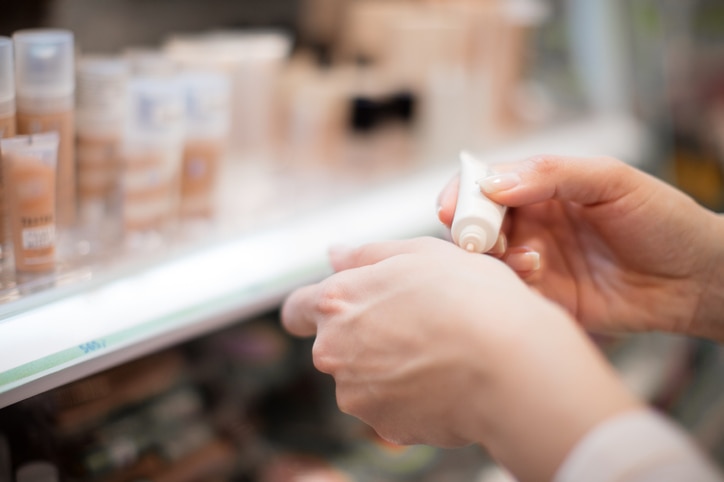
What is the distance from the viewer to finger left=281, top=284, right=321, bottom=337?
1.80ft

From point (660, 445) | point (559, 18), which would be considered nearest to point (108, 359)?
point (660, 445)

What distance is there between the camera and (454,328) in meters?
0.43

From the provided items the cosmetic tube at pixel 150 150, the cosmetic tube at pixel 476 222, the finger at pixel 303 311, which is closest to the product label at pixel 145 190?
the cosmetic tube at pixel 150 150

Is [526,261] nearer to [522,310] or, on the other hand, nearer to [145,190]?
[522,310]

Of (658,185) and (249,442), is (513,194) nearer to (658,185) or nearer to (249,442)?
(658,185)

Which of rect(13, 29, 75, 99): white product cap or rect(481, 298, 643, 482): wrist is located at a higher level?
rect(13, 29, 75, 99): white product cap

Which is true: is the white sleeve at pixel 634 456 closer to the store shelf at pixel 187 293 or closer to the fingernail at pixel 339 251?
the fingernail at pixel 339 251

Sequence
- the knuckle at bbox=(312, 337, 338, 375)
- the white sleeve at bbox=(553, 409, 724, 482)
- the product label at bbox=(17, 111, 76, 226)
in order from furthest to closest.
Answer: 1. the product label at bbox=(17, 111, 76, 226)
2. the knuckle at bbox=(312, 337, 338, 375)
3. the white sleeve at bbox=(553, 409, 724, 482)

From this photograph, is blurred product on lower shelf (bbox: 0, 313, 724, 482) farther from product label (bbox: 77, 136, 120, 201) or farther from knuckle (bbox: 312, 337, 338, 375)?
knuckle (bbox: 312, 337, 338, 375)

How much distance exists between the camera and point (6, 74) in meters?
0.57

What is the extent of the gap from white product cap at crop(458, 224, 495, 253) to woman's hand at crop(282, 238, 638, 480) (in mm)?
20

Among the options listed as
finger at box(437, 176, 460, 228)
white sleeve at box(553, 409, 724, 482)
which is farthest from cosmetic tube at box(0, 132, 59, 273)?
white sleeve at box(553, 409, 724, 482)

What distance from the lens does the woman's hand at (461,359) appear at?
1.34ft

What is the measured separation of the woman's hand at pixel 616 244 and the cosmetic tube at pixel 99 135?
1.15ft
